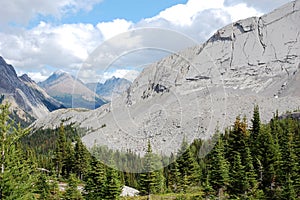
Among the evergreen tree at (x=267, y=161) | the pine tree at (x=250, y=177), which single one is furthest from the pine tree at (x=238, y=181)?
the evergreen tree at (x=267, y=161)

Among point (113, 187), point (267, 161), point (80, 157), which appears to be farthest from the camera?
point (80, 157)

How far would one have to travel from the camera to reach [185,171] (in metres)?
60.1

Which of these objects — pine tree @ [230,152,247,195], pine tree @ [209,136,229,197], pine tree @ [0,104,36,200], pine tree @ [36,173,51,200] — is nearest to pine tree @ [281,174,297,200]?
pine tree @ [230,152,247,195]

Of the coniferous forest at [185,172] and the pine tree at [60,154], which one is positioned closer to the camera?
the coniferous forest at [185,172]

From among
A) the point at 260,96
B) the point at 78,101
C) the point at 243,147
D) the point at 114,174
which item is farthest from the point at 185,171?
the point at 260,96

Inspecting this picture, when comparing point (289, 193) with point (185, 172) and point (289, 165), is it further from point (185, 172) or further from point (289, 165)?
point (185, 172)

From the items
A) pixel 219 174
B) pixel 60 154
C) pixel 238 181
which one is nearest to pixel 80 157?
pixel 60 154

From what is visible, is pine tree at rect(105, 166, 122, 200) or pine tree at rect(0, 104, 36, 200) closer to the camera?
pine tree at rect(0, 104, 36, 200)

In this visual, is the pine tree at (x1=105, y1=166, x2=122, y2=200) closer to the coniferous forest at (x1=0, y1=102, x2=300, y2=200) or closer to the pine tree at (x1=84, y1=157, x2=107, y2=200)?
the coniferous forest at (x1=0, y1=102, x2=300, y2=200)

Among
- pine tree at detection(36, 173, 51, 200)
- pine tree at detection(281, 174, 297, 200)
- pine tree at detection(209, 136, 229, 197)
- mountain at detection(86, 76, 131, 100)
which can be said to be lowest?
pine tree at detection(36, 173, 51, 200)

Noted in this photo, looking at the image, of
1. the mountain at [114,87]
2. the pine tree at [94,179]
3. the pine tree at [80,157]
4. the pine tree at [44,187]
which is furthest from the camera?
the pine tree at [80,157]

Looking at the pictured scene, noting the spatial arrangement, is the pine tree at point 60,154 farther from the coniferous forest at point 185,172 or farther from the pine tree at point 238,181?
the pine tree at point 238,181

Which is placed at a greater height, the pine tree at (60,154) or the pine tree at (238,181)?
the pine tree at (60,154)

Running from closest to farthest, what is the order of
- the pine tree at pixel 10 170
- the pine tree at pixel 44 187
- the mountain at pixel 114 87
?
the pine tree at pixel 10 170 < the mountain at pixel 114 87 < the pine tree at pixel 44 187
